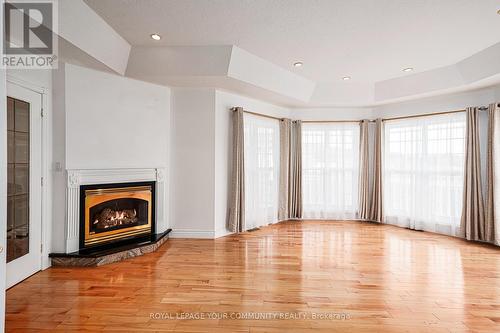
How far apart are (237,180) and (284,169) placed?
1320 mm

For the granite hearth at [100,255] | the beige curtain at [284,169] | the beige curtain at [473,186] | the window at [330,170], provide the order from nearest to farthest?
the granite hearth at [100,255] → the beige curtain at [473,186] → the beige curtain at [284,169] → the window at [330,170]

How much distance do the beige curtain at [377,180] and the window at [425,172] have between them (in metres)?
0.15

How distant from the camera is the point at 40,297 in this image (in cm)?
265

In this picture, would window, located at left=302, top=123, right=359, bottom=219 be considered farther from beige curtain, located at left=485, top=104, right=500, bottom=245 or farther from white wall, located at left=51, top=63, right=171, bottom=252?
white wall, located at left=51, top=63, right=171, bottom=252

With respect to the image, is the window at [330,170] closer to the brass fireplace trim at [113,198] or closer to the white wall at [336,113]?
the white wall at [336,113]

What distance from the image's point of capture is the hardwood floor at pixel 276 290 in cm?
227

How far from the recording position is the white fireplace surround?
3.44 meters

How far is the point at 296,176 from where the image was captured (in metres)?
5.98

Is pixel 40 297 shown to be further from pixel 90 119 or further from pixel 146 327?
pixel 90 119

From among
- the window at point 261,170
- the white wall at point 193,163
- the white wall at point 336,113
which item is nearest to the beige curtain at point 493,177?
the white wall at point 336,113

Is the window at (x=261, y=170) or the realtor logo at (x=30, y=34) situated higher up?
the realtor logo at (x=30, y=34)

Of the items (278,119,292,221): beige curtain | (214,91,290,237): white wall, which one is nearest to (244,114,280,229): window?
(278,119,292,221): beige curtain

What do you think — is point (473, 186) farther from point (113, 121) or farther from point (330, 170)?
point (113, 121)

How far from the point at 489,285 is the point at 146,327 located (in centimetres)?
356
